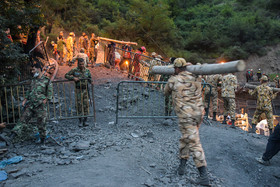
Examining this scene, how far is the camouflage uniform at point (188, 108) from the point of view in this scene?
3240 mm

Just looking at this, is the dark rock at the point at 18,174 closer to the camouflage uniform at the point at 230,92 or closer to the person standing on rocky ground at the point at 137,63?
the camouflage uniform at the point at 230,92

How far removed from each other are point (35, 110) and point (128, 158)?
7.88ft

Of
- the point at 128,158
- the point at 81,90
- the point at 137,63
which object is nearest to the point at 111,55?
the point at 137,63

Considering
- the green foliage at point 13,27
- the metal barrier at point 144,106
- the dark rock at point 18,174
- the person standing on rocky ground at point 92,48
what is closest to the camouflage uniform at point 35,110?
the green foliage at point 13,27

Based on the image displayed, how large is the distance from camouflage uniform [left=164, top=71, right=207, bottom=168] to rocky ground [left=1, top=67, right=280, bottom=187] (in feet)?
1.99

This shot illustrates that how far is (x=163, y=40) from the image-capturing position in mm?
25406

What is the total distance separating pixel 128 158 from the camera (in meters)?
3.93

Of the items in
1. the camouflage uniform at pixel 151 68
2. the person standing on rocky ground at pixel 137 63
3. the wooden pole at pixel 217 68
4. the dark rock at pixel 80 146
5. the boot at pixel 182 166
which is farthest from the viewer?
the person standing on rocky ground at pixel 137 63

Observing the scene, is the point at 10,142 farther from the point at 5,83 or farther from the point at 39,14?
the point at 39,14

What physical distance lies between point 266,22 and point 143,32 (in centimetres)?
1662

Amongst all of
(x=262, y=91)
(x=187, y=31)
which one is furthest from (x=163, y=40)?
(x=262, y=91)

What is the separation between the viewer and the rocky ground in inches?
127

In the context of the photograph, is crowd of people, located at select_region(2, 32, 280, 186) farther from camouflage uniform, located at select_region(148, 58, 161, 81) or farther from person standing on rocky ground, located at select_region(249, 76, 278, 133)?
camouflage uniform, located at select_region(148, 58, 161, 81)

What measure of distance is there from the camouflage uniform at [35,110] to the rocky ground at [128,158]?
304 millimetres
